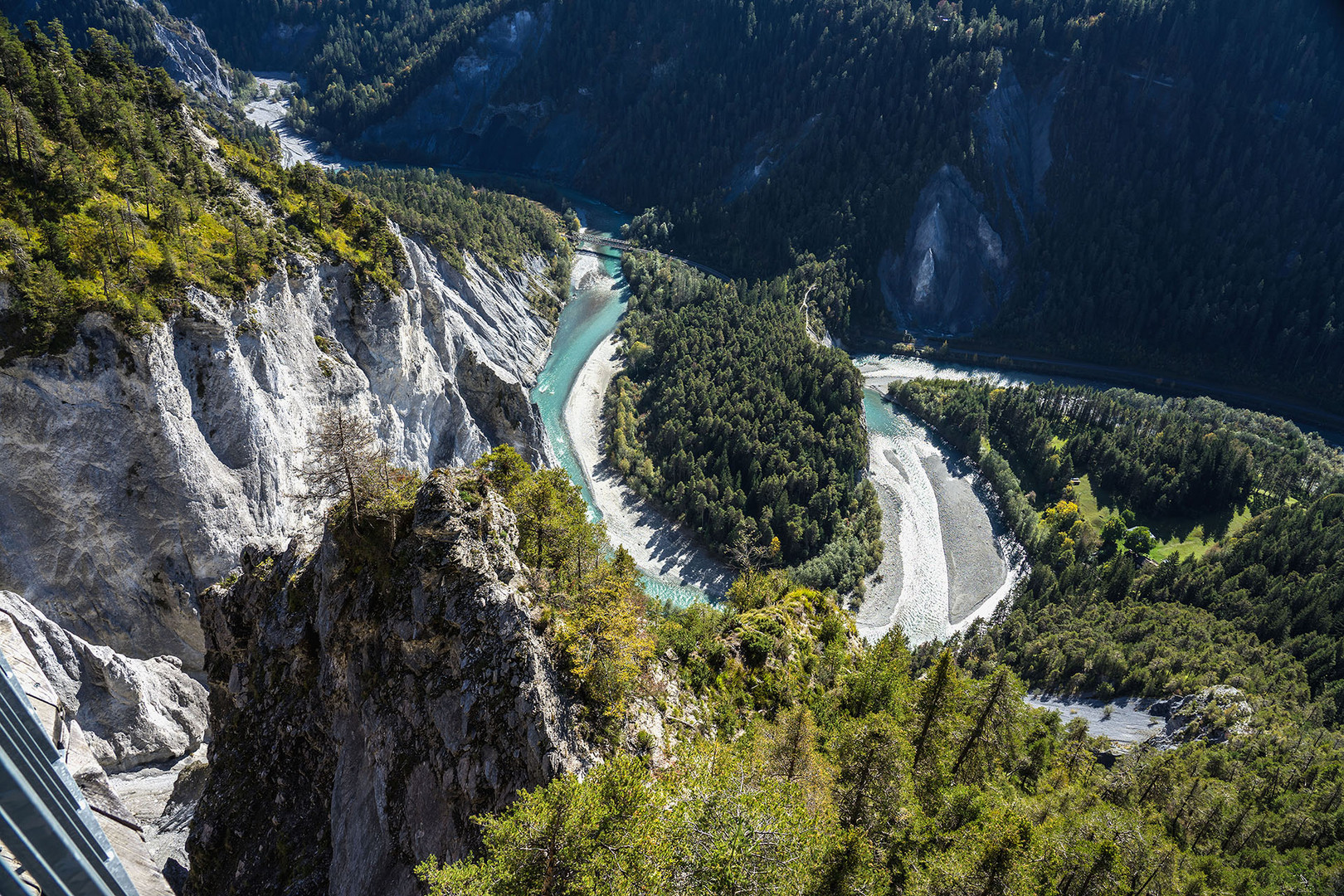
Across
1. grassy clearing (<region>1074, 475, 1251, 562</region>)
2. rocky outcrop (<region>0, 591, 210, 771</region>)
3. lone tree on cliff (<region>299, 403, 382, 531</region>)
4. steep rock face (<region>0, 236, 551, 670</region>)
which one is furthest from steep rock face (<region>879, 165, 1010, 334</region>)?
rocky outcrop (<region>0, 591, 210, 771</region>)

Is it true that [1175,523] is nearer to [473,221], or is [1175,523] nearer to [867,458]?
[867,458]

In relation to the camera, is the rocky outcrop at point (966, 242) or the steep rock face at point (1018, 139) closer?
the rocky outcrop at point (966, 242)

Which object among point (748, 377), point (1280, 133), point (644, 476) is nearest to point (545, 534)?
point (644, 476)

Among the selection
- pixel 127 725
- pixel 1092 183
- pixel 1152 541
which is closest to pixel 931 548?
pixel 1152 541

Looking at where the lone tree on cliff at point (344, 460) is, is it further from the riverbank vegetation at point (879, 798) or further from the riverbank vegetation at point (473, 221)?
the riverbank vegetation at point (473, 221)

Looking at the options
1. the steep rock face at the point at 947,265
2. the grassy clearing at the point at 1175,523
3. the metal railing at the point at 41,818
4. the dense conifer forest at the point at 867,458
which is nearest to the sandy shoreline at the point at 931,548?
the dense conifer forest at the point at 867,458

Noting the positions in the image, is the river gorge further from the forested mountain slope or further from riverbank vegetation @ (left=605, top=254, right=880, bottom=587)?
the forested mountain slope
